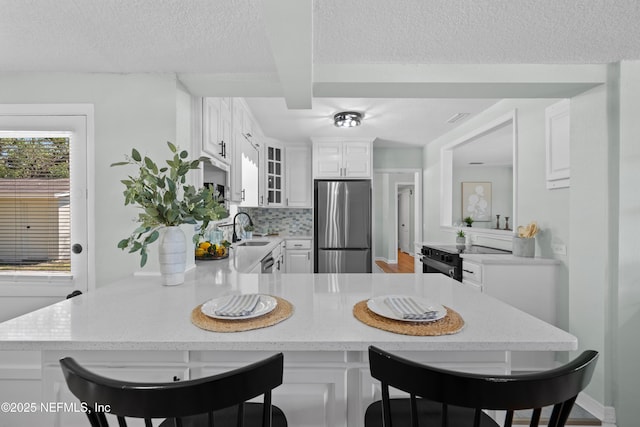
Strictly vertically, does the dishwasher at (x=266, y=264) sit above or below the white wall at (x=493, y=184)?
below

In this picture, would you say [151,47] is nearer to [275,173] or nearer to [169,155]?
[169,155]

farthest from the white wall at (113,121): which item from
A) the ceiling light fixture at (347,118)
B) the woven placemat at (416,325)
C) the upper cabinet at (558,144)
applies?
the upper cabinet at (558,144)

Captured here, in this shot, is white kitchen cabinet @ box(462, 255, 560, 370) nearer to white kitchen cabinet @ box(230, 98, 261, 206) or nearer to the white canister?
the white canister

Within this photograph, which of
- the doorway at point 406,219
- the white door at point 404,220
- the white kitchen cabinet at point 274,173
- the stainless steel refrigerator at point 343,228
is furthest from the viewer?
the white door at point 404,220

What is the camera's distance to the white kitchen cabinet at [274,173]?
15.4 feet

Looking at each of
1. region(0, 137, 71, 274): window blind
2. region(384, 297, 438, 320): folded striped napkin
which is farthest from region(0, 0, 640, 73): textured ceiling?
region(384, 297, 438, 320): folded striped napkin

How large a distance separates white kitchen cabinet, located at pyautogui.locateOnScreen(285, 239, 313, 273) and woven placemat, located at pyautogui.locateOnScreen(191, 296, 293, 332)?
3.44 meters

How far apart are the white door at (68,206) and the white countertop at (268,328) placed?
0.68 meters

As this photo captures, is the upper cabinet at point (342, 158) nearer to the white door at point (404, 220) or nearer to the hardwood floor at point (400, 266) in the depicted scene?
the hardwood floor at point (400, 266)

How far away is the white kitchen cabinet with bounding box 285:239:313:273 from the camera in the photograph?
15.0 feet

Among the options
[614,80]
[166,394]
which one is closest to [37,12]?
[166,394]

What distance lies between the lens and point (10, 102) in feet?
6.18

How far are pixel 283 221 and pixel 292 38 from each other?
13.3 feet

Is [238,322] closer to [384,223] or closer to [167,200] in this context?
[167,200]
